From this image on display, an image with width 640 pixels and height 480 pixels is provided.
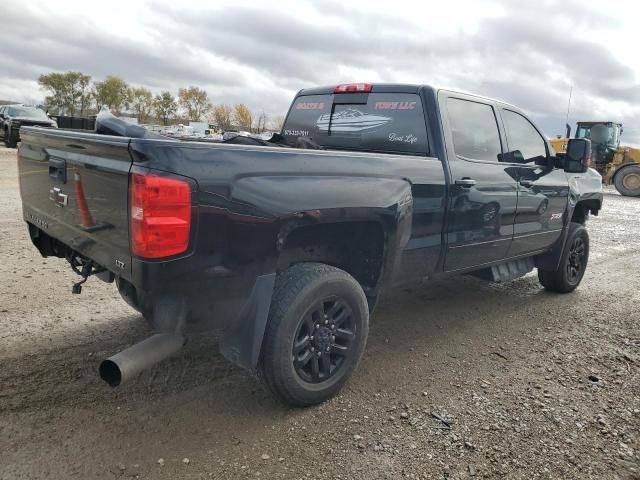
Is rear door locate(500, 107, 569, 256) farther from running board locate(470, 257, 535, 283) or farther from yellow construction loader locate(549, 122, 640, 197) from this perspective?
yellow construction loader locate(549, 122, 640, 197)

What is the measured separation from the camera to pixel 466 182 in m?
3.79

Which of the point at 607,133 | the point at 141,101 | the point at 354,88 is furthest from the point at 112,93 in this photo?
the point at 354,88

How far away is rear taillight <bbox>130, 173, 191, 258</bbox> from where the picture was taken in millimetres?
2270

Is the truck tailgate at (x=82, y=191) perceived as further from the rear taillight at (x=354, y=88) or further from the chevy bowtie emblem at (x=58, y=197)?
the rear taillight at (x=354, y=88)

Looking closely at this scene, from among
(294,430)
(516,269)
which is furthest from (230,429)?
(516,269)

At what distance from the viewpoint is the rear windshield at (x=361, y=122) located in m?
Result: 3.84

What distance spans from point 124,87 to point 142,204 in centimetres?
9583

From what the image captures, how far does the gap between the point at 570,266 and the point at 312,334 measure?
4032 mm

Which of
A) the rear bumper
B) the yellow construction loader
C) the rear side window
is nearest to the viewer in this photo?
the rear bumper

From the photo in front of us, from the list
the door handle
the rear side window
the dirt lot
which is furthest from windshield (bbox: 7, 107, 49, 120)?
the door handle

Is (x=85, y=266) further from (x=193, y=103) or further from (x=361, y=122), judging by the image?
(x=193, y=103)

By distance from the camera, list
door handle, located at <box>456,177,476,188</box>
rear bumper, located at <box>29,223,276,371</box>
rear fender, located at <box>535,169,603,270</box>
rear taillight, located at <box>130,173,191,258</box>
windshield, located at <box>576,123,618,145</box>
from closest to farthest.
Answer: rear taillight, located at <box>130,173,191,258</box>
rear bumper, located at <box>29,223,276,371</box>
door handle, located at <box>456,177,476,188</box>
rear fender, located at <box>535,169,603,270</box>
windshield, located at <box>576,123,618,145</box>

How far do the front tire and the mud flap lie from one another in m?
0.08

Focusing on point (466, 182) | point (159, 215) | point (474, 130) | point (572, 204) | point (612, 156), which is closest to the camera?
point (159, 215)
